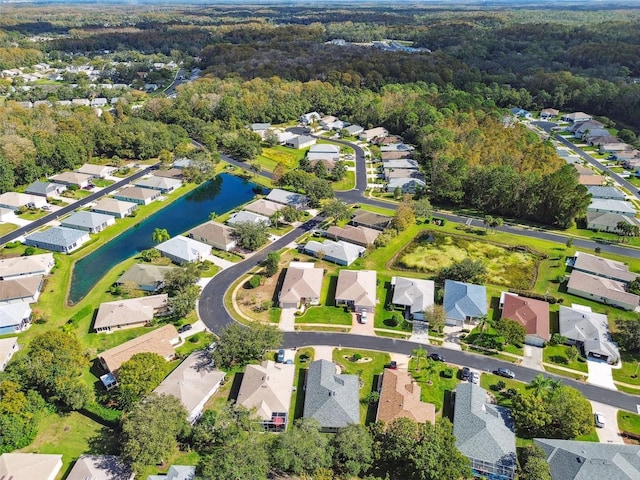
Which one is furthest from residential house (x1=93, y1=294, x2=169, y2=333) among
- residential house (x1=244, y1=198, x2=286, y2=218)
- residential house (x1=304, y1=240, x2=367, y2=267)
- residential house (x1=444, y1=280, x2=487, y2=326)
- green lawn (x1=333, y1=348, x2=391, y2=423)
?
residential house (x1=444, y1=280, x2=487, y2=326)

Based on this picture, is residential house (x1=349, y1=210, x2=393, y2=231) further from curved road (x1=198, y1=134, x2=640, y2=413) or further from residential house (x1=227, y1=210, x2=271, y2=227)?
residential house (x1=227, y1=210, x2=271, y2=227)

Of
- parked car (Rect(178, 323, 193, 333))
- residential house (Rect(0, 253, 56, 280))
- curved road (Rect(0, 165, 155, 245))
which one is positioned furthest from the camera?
curved road (Rect(0, 165, 155, 245))

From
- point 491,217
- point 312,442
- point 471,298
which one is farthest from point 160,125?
point 312,442

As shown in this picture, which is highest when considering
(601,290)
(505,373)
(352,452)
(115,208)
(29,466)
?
(115,208)

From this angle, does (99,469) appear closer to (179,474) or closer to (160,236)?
(179,474)

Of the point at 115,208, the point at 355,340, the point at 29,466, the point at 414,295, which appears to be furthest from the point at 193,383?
the point at 115,208

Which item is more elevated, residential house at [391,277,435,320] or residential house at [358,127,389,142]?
residential house at [358,127,389,142]
